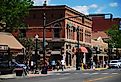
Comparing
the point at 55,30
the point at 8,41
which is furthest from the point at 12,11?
the point at 55,30

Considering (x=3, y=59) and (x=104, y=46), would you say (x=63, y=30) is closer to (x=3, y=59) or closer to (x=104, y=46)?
(x=3, y=59)

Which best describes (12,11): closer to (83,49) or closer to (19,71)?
(19,71)

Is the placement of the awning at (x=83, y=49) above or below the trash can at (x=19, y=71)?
above

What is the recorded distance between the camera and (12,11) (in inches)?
1603

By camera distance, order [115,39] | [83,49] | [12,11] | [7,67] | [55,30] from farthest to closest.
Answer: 1. [115,39]
2. [83,49]
3. [55,30]
4. [7,67]
5. [12,11]

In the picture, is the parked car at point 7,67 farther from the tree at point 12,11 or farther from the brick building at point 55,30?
the brick building at point 55,30

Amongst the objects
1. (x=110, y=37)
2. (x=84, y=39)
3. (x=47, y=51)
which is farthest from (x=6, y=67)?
(x=110, y=37)

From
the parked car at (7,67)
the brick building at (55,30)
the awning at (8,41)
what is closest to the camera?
the parked car at (7,67)

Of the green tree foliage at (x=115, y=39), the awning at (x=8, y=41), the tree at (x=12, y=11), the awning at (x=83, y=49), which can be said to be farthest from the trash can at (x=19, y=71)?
the green tree foliage at (x=115, y=39)

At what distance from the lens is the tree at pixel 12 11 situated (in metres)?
39.4

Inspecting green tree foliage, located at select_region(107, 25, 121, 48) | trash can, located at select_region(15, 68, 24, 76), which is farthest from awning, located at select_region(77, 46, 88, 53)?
trash can, located at select_region(15, 68, 24, 76)

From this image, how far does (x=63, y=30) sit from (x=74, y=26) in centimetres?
657

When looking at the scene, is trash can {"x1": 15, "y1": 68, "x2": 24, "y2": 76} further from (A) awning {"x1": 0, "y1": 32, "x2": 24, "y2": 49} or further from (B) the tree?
(A) awning {"x1": 0, "y1": 32, "x2": 24, "y2": 49}

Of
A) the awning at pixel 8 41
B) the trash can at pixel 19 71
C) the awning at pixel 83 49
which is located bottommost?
the trash can at pixel 19 71
